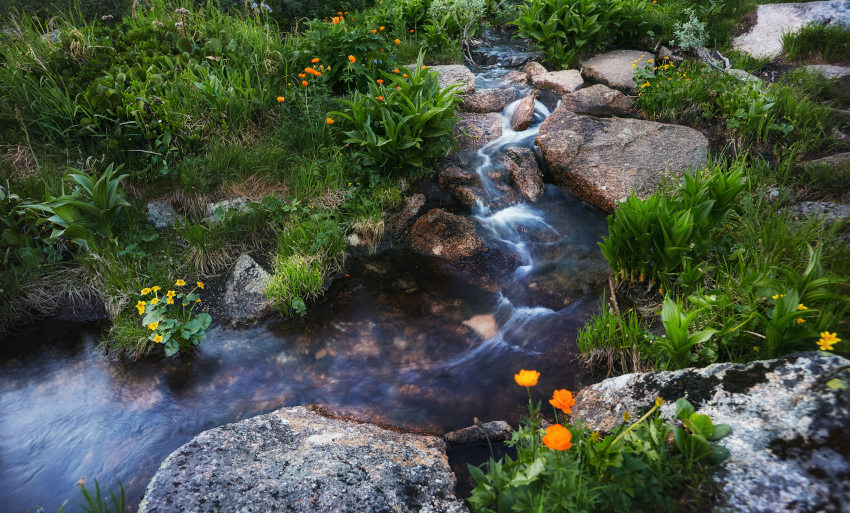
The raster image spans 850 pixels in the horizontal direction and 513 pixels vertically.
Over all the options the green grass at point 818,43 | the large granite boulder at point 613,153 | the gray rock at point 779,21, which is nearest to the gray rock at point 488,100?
the large granite boulder at point 613,153

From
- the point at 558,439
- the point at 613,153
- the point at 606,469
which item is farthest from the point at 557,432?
the point at 613,153

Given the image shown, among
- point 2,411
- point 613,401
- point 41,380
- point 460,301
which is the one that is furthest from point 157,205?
point 613,401

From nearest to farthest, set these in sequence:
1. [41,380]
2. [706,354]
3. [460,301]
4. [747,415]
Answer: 1. [747,415]
2. [706,354]
3. [41,380]
4. [460,301]

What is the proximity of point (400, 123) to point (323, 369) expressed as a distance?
2766 mm

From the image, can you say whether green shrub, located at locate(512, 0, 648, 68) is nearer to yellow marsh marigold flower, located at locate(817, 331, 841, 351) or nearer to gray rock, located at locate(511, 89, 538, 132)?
gray rock, located at locate(511, 89, 538, 132)

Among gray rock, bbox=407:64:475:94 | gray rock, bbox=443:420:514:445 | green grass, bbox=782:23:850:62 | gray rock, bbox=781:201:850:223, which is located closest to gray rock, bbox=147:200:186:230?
gray rock, bbox=443:420:514:445

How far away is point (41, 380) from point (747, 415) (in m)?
5.18

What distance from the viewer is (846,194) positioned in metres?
4.06

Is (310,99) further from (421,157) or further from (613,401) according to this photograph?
(613,401)

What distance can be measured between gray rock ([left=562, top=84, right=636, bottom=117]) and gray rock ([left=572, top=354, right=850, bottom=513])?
4919mm

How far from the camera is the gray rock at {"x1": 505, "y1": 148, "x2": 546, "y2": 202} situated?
585 centimetres

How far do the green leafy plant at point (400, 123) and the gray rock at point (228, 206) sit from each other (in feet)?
4.51

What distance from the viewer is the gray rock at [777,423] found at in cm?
185

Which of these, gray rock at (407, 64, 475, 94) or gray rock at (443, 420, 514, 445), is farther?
gray rock at (407, 64, 475, 94)
